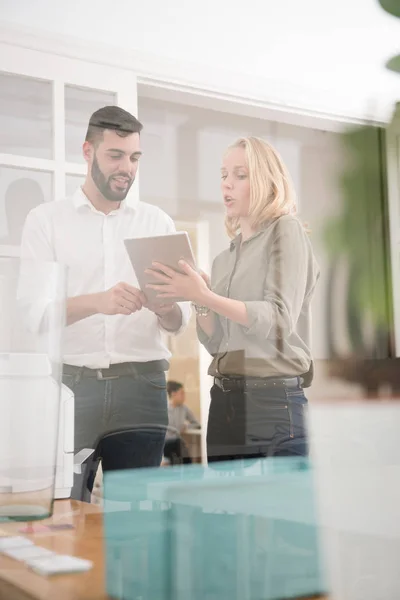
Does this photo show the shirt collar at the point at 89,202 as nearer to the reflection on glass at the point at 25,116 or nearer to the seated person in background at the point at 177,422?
the reflection on glass at the point at 25,116

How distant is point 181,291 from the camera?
0.97 meters

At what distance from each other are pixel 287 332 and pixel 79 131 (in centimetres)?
41

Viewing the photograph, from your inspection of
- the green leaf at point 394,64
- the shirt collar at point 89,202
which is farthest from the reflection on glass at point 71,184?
the green leaf at point 394,64

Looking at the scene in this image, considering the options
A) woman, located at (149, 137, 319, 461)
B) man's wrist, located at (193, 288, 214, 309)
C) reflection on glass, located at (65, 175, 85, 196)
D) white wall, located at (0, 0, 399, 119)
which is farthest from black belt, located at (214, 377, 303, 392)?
white wall, located at (0, 0, 399, 119)

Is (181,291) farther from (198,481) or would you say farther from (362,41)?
(362,41)

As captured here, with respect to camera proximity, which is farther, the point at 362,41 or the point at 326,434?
the point at 362,41

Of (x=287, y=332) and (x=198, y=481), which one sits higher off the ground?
(x=287, y=332)

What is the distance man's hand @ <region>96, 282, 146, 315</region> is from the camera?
959 mm

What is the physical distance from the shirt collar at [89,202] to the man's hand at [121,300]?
0.11m

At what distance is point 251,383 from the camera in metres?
1.00

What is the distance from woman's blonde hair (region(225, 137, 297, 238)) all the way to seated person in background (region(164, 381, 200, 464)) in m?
0.26

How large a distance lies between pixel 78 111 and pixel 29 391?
1.28 feet

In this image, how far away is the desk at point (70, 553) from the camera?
77 centimetres

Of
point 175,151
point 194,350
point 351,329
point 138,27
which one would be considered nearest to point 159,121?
point 175,151
